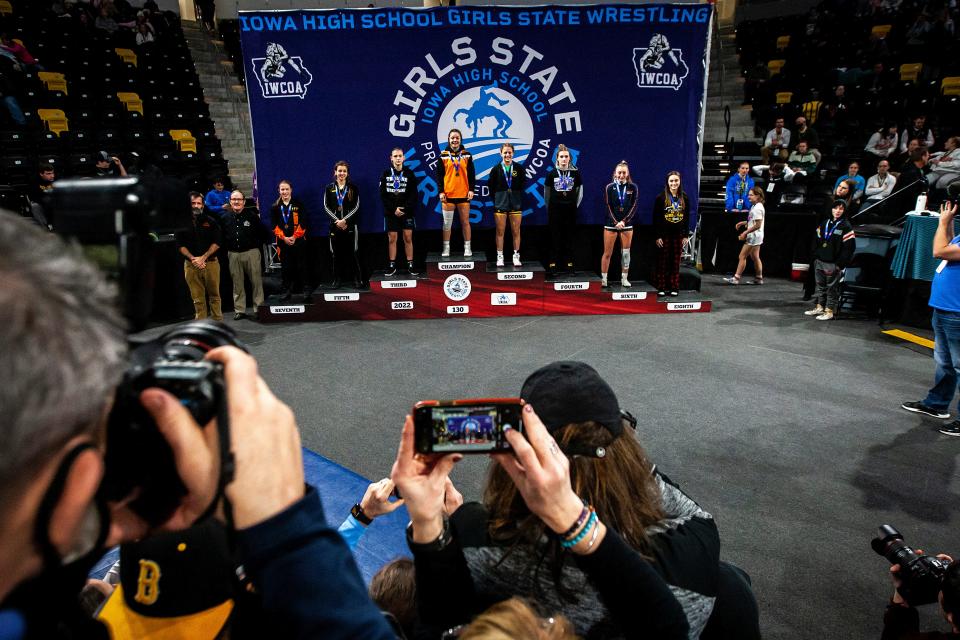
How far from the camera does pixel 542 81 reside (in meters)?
7.32

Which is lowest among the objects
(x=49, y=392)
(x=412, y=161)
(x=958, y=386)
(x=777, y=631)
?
(x=777, y=631)

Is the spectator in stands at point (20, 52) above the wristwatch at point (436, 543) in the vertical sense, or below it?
above

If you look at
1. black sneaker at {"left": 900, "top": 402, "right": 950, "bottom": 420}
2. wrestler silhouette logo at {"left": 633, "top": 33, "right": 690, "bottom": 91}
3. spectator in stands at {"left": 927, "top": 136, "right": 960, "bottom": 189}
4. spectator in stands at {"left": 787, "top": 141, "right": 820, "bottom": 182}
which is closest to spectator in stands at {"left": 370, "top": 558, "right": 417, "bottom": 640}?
black sneaker at {"left": 900, "top": 402, "right": 950, "bottom": 420}

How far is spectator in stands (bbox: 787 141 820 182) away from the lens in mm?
9602

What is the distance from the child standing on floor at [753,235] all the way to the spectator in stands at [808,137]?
2.03m

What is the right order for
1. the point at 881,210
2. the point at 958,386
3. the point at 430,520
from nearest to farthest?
the point at 430,520, the point at 958,386, the point at 881,210

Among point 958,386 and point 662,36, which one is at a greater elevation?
point 662,36

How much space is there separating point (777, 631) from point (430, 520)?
2046mm

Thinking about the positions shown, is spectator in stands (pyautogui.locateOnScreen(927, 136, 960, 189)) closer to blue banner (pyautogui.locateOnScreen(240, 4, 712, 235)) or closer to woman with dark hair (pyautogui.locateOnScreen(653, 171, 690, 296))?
blue banner (pyautogui.locateOnScreen(240, 4, 712, 235))

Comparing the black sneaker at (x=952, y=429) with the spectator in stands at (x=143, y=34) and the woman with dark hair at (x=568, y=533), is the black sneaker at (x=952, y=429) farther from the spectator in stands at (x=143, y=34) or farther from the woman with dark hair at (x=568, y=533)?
the spectator in stands at (x=143, y=34)

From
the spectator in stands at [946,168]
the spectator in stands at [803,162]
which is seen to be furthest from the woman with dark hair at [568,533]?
the spectator in stands at [803,162]

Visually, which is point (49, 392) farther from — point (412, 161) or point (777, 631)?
point (412, 161)

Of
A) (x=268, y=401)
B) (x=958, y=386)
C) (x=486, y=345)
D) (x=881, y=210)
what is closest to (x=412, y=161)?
(x=486, y=345)

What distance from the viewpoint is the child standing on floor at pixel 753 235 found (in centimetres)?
822
